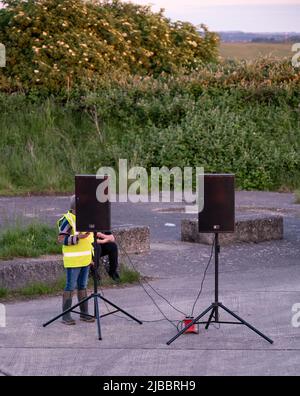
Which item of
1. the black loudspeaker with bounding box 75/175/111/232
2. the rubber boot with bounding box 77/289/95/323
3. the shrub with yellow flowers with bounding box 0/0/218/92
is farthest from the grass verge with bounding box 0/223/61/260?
the shrub with yellow flowers with bounding box 0/0/218/92

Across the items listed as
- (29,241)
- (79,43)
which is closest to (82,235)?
(29,241)

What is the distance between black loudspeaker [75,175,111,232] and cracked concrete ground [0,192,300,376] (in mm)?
1116

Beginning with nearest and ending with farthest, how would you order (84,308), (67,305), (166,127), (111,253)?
(67,305) < (84,308) < (111,253) < (166,127)

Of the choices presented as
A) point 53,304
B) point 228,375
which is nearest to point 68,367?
point 228,375

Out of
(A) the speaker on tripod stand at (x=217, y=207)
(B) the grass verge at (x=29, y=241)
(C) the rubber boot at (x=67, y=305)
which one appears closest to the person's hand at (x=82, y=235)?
(C) the rubber boot at (x=67, y=305)

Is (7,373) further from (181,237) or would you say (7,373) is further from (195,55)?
(195,55)

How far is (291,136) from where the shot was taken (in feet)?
80.0

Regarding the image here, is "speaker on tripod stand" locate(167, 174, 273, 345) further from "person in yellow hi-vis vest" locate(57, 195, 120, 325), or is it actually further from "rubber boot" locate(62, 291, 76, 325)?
"rubber boot" locate(62, 291, 76, 325)

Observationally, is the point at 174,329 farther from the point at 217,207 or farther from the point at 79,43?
the point at 79,43

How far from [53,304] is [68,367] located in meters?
2.84

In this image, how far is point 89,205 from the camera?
10086 millimetres

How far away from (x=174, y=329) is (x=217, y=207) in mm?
1382

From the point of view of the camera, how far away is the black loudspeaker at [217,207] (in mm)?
9977

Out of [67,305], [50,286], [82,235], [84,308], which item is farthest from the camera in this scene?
[50,286]
